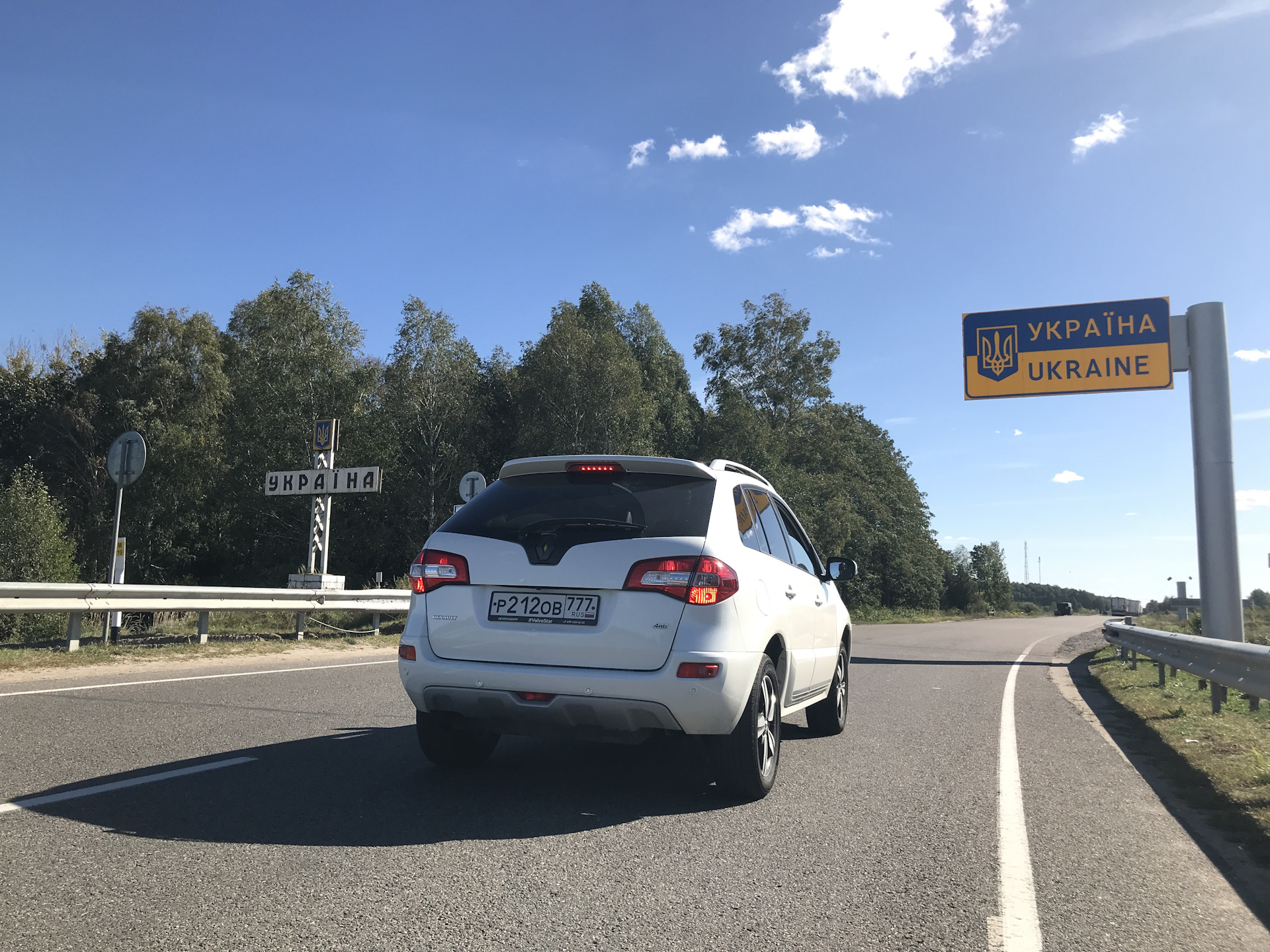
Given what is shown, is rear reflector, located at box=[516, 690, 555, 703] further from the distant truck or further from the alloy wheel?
the distant truck

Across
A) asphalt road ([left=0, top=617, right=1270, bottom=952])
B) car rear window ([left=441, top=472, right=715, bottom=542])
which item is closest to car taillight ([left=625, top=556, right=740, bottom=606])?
car rear window ([left=441, top=472, right=715, bottom=542])

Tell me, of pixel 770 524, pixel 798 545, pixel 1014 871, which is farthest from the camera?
pixel 798 545

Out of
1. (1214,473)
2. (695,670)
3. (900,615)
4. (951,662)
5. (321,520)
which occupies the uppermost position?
(1214,473)

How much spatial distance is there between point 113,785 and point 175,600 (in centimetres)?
837

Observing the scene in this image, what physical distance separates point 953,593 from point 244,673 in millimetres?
93545

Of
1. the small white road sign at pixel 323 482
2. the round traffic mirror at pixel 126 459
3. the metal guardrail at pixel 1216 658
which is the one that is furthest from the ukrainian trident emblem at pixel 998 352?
the round traffic mirror at pixel 126 459

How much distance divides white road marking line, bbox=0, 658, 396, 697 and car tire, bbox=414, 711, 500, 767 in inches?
184

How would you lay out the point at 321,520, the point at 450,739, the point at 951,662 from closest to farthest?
the point at 450,739, the point at 951,662, the point at 321,520

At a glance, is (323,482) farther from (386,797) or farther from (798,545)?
(386,797)

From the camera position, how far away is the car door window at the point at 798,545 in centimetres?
641

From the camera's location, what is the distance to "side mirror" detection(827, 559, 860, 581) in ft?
23.4

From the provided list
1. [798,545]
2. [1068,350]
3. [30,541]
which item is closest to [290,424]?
[30,541]

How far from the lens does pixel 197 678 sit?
9.39m

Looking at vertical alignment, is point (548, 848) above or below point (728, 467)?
below
